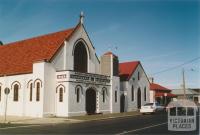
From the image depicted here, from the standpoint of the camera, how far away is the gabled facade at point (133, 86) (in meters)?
44.0

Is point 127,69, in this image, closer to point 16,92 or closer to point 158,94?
point 158,94

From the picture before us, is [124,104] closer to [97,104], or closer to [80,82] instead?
[97,104]

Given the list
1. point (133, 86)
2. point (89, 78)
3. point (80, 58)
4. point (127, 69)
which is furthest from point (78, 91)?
point (127, 69)

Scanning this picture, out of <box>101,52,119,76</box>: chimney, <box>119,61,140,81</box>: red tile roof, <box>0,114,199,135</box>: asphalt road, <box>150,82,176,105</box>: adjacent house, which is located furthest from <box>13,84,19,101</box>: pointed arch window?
<box>150,82,176,105</box>: adjacent house

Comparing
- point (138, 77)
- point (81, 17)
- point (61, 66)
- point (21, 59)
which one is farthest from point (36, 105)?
point (138, 77)

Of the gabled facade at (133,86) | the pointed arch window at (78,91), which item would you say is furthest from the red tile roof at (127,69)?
the pointed arch window at (78,91)

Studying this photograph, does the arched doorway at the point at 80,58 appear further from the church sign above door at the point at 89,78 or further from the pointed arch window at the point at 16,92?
the pointed arch window at the point at 16,92

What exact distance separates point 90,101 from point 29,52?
9.74 meters

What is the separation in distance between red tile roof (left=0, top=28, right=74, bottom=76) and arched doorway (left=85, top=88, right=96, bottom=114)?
6329 mm

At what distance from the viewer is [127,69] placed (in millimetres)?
47281

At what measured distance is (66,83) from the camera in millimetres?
31625

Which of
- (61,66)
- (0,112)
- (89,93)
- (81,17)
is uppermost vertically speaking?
(81,17)

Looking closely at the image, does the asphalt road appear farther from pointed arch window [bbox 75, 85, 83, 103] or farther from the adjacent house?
the adjacent house

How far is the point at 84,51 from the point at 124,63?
50.4ft
